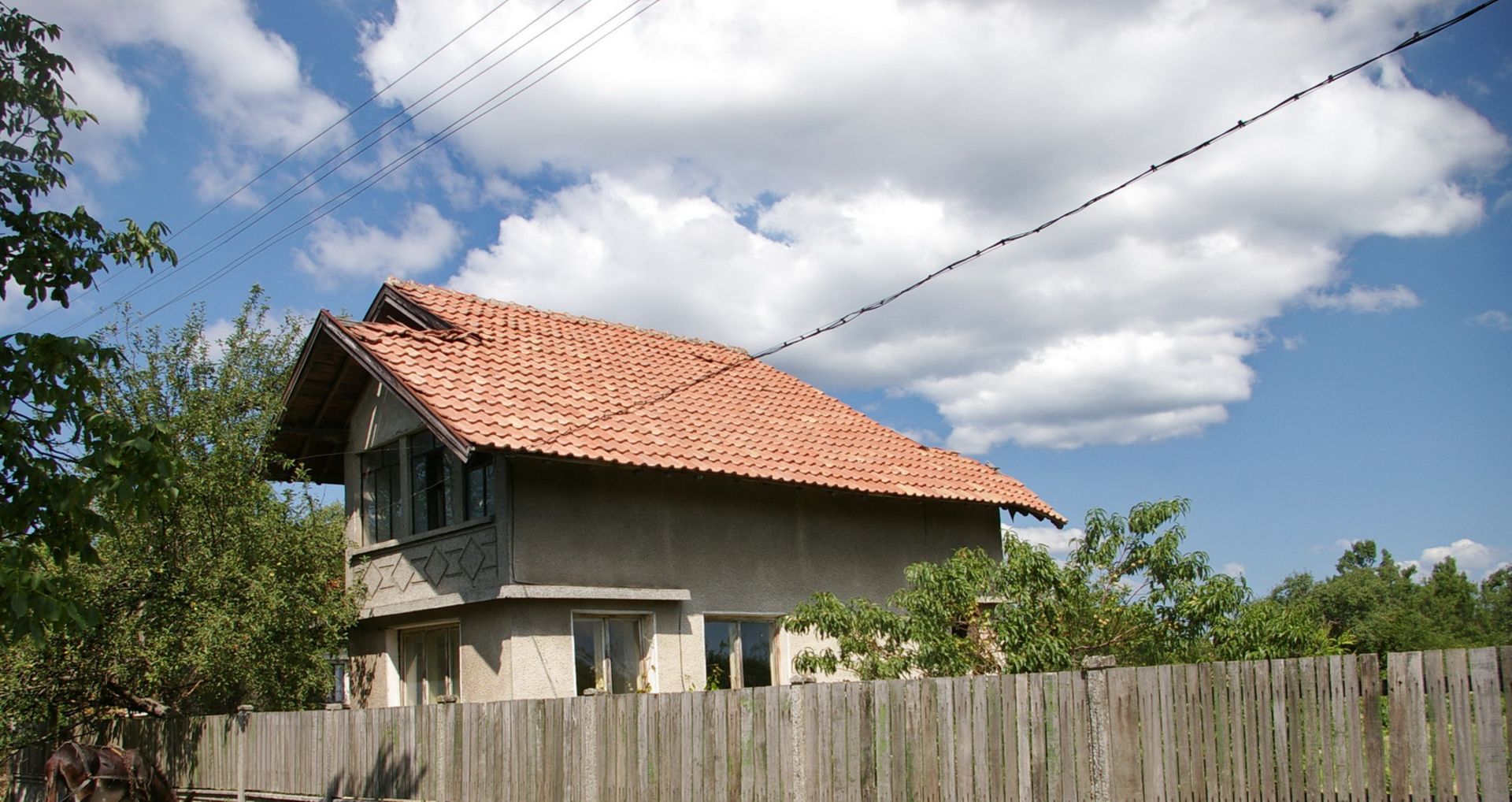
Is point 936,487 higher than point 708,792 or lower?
higher

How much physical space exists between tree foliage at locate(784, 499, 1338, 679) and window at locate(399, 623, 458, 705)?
18.9 feet

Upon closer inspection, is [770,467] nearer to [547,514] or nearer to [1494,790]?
[547,514]

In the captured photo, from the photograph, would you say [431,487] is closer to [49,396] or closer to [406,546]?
[406,546]

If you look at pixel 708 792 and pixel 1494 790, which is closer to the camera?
pixel 1494 790

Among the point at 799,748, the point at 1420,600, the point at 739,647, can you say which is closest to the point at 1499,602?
the point at 1420,600

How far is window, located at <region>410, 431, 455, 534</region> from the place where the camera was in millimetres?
15992

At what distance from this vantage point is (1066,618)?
36.7 ft

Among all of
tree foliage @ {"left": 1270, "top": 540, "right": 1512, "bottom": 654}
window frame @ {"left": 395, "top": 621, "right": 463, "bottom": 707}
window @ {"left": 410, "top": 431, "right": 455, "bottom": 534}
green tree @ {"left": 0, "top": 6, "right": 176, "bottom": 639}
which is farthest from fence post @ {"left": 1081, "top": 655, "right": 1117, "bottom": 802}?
tree foliage @ {"left": 1270, "top": 540, "right": 1512, "bottom": 654}

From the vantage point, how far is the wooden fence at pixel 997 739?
5.89 metres

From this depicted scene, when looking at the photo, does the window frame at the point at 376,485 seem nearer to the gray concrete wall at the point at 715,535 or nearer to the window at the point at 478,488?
the window at the point at 478,488

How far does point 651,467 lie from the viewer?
572 inches

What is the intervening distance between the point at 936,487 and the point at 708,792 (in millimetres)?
8847

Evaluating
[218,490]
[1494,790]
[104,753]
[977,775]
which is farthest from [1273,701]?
[218,490]

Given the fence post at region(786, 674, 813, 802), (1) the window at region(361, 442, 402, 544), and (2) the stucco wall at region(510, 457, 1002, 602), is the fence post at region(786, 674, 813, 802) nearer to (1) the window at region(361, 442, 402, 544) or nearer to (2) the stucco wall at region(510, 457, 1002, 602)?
(2) the stucco wall at region(510, 457, 1002, 602)
